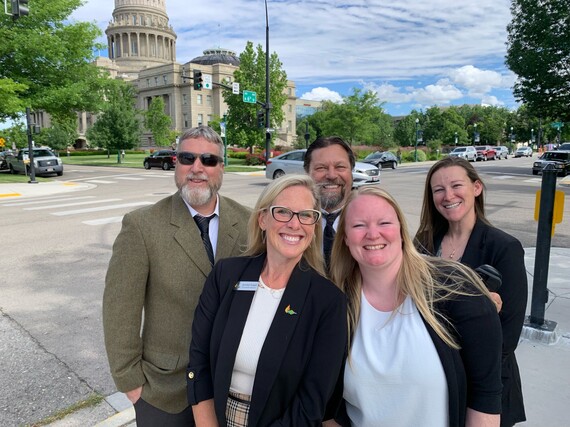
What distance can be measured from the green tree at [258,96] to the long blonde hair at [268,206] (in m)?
37.5

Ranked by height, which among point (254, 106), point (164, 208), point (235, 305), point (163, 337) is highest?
point (254, 106)

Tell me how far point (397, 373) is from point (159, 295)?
1120 mm

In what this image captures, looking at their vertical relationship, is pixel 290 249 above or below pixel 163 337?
above

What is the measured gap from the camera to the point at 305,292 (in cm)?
169

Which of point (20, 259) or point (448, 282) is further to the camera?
point (20, 259)

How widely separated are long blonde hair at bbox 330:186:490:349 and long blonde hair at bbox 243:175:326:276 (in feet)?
0.27

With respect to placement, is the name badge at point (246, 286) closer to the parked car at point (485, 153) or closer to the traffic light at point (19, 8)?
the traffic light at point (19, 8)

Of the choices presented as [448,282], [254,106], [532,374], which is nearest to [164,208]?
[448,282]

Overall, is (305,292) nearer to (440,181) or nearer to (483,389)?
(483,389)

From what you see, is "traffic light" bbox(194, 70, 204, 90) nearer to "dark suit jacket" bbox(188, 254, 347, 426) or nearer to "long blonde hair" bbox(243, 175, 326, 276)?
"long blonde hair" bbox(243, 175, 326, 276)

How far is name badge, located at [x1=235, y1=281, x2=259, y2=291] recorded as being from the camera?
1742mm

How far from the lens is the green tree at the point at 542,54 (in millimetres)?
23406

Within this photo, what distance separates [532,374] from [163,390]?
10.3ft

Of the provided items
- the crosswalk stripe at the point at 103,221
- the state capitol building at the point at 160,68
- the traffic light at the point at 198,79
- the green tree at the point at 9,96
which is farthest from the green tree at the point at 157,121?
the crosswalk stripe at the point at 103,221
